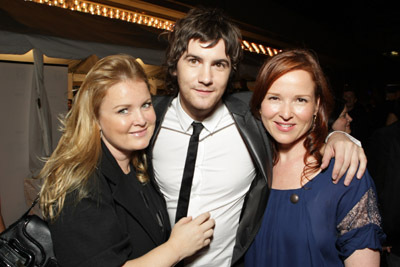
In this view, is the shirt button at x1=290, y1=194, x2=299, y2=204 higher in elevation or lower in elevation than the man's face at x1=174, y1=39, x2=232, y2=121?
lower

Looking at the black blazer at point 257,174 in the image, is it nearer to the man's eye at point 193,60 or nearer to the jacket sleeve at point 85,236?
the man's eye at point 193,60

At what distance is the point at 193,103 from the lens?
167 cm

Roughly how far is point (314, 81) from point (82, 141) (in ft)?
3.65

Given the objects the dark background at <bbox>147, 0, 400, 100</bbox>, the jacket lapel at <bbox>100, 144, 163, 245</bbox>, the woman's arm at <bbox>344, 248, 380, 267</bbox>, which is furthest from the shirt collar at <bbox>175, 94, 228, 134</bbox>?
the dark background at <bbox>147, 0, 400, 100</bbox>

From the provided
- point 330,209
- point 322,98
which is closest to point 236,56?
point 322,98

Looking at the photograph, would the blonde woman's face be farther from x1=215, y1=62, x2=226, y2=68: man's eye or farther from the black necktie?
x1=215, y1=62, x2=226, y2=68: man's eye

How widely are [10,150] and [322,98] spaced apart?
3.27 m

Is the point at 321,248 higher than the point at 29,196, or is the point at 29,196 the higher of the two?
the point at 29,196

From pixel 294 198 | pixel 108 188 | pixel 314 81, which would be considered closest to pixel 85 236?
pixel 108 188

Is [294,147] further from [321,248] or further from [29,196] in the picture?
[29,196]

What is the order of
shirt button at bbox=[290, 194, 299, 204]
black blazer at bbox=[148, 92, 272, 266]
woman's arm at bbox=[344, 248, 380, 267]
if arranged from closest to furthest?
1. woman's arm at bbox=[344, 248, 380, 267]
2. shirt button at bbox=[290, 194, 299, 204]
3. black blazer at bbox=[148, 92, 272, 266]

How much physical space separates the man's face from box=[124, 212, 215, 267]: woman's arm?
0.63 m

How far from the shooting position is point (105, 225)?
44.1 inches

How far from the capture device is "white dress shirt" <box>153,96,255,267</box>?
1691mm
